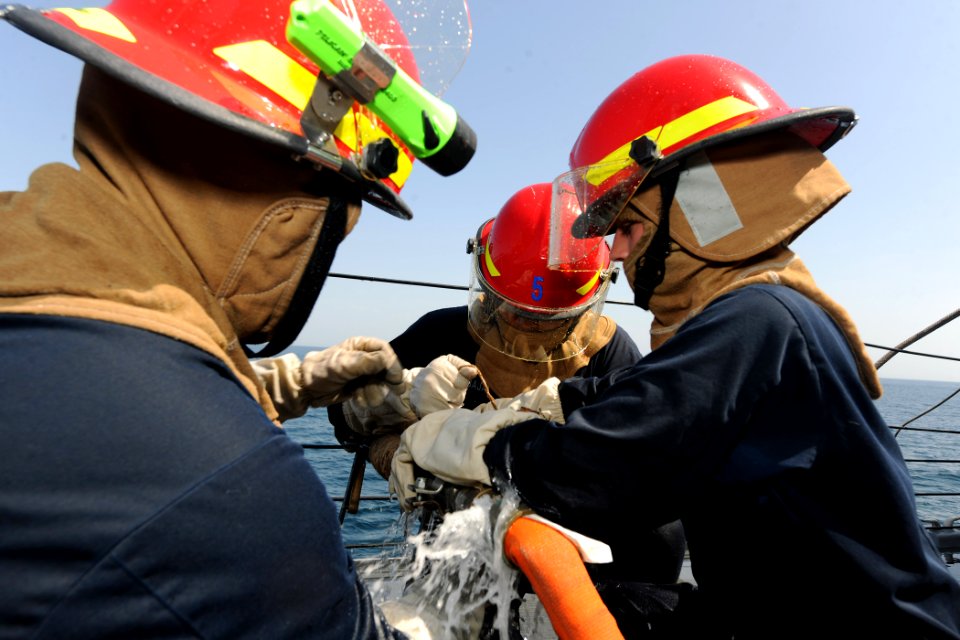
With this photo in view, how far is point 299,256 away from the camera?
1.25m

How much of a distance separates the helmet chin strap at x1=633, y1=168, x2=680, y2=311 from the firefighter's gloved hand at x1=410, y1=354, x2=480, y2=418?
2.58ft

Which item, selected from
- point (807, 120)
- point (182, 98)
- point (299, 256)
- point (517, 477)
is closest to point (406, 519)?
point (517, 477)

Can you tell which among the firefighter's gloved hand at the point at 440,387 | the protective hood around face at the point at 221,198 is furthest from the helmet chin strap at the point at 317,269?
the firefighter's gloved hand at the point at 440,387

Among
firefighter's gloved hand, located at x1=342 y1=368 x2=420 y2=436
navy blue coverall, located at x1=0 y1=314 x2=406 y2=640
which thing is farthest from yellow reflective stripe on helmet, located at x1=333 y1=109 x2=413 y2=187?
firefighter's gloved hand, located at x1=342 y1=368 x2=420 y2=436

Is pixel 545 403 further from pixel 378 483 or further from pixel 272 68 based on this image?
pixel 378 483

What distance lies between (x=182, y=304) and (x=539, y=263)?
8.22ft

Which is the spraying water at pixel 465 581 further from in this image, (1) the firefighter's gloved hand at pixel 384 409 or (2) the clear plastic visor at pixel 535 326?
(2) the clear plastic visor at pixel 535 326

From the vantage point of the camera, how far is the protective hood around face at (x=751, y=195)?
1.76 meters

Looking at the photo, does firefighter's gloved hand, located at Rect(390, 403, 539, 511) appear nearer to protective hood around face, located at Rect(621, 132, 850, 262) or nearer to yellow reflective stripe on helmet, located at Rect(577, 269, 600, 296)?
protective hood around face, located at Rect(621, 132, 850, 262)

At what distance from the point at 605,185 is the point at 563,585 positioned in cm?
147

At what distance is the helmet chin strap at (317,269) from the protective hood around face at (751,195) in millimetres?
1250

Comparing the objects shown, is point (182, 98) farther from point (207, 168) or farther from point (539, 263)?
point (539, 263)

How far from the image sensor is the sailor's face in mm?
2154

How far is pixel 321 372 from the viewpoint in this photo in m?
2.23
